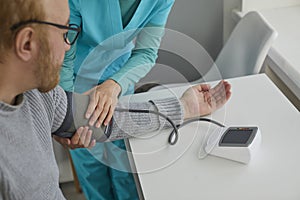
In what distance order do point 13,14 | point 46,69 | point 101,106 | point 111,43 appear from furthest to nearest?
A: point 111,43
point 101,106
point 46,69
point 13,14

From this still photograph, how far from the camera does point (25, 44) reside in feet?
2.68

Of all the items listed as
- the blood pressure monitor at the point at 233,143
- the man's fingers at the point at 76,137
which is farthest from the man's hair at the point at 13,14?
the blood pressure monitor at the point at 233,143

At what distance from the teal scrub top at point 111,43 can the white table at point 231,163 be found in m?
0.32

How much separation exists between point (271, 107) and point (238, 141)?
0.22 metres

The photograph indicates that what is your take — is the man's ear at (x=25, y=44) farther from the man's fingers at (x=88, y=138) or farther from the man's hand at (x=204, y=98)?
the man's hand at (x=204, y=98)

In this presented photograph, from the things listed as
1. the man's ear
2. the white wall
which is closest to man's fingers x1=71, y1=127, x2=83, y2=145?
the man's ear

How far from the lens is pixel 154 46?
155cm

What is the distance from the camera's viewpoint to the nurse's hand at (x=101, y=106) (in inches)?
48.2

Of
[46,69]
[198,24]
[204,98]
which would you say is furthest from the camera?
[198,24]

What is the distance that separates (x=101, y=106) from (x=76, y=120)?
83 millimetres

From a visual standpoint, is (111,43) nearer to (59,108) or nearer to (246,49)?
(59,108)

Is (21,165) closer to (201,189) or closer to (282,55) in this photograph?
(201,189)

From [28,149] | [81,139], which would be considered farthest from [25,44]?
[81,139]

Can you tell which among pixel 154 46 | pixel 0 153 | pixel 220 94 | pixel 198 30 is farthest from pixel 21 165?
Answer: pixel 198 30
